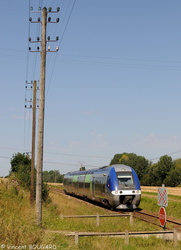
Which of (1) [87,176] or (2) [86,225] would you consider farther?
(1) [87,176]

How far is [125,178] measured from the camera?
27.5 metres

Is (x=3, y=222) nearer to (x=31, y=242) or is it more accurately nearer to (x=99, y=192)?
(x=31, y=242)

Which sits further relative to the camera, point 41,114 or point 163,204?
point 41,114

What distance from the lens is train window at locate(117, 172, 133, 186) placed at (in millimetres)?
27219

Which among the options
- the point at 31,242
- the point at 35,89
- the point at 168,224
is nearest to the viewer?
the point at 31,242

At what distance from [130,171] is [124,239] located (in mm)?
13584

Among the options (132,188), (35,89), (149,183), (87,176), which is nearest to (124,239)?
(132,188)

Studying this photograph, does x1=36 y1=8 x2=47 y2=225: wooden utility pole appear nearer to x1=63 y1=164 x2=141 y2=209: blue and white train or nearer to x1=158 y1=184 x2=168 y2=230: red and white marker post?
x1=158 y1=184 x2=168 y2=230: red and white marker post

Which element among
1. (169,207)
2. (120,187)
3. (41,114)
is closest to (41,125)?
(41,114)

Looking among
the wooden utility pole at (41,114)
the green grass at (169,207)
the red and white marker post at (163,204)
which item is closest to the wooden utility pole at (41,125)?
the wooden utility pole at (41,114)

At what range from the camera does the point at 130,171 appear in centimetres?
2777

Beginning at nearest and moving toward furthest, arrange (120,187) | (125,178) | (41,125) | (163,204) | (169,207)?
(163,204), (41,125), (120,187), (125,178), (169,207)

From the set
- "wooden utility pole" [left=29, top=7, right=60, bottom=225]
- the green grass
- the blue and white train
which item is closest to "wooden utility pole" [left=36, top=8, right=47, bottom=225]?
"wooden utility pole" [left=29, top=7, right=60, bottom=225]

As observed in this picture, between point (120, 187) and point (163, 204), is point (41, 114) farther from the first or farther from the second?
point (120, 187)
